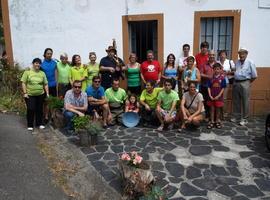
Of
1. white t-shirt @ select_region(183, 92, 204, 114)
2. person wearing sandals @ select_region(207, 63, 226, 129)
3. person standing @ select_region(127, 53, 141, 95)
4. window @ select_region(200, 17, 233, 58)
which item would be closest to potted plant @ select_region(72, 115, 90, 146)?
person standing @ select_region(127, 53, 141, 95)

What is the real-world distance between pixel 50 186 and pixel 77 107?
2.93 m

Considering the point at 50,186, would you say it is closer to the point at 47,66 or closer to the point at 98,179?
the point at 98,179

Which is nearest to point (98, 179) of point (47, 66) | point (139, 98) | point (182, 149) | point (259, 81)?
point (182, 149)

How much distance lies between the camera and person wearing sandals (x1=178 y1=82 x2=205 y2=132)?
317 inches


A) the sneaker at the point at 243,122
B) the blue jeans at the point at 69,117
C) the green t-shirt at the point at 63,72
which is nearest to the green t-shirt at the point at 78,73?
the green t-shirt at the point at 63,72

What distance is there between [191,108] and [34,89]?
12.0 ft

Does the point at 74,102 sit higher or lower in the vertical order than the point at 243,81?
lower

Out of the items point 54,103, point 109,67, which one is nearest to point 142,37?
point 109,67

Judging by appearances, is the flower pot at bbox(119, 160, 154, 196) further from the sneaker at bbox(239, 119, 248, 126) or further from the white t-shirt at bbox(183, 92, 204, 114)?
the sneaker at bbox(239, 119, 248, 126)

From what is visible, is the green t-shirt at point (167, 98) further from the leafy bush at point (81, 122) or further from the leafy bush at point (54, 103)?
→ the leafy bush at point (54, 103)

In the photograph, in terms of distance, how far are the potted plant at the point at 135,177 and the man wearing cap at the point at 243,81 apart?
163 inches

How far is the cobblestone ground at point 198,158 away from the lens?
5.51 metres

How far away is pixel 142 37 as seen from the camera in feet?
33.2

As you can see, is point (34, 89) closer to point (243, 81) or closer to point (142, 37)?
point (142, 37)
